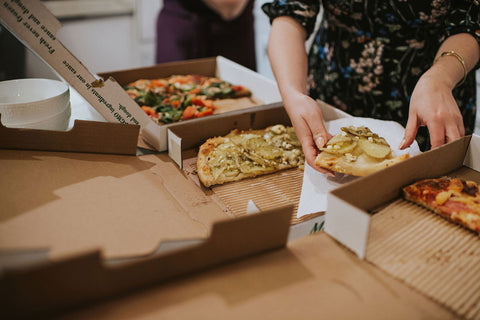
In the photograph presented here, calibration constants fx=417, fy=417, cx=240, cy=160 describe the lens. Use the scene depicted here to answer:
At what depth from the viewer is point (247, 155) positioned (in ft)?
4.94

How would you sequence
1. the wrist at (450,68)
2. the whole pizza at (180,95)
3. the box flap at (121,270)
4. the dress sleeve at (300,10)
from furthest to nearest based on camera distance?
the whole pizza at (180,95)
the dress sleeve at (300,10)
the wrist at (450,68)
the box flap at (121,270)

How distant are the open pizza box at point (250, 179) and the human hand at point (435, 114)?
1.25 ft

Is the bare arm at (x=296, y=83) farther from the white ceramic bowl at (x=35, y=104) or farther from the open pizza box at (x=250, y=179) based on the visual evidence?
the white ceramic bowl at (x=35, y=104)

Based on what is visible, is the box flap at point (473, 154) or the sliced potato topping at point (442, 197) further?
the box flap at point (473, 154)

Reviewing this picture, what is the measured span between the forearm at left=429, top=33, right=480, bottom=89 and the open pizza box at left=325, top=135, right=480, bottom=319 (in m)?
0.28

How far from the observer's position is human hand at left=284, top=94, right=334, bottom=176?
1.35 m

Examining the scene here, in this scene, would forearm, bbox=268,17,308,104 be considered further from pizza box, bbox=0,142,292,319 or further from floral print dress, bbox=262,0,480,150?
pizza box, bbox=0,142,292,319

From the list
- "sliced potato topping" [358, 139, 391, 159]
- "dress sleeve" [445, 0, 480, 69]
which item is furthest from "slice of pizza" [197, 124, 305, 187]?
"dress sleeve" [445, 0, 480, 69]

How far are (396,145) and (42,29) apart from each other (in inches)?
48.8

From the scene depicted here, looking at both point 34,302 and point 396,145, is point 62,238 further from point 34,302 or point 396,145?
point 396,145

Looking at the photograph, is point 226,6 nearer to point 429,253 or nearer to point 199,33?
point 199,33

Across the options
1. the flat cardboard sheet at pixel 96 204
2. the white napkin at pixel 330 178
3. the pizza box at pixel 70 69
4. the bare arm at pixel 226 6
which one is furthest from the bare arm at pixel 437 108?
the bare arm at pixel 226 6

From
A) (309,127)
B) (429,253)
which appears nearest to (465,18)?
(309,127)

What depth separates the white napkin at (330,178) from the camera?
Result: 1.25 m
